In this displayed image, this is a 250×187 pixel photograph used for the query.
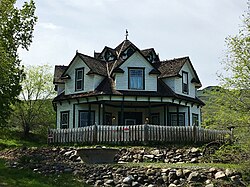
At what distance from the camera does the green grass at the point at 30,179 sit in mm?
13719

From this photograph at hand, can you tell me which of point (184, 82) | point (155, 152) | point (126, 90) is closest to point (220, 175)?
point (155, 152)

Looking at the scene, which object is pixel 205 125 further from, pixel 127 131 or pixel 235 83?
pixel 127 131

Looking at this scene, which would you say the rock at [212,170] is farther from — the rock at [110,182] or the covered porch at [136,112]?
the covered porch at [136,112]

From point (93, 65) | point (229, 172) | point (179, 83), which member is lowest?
point (229, 172)

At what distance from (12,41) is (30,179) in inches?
406

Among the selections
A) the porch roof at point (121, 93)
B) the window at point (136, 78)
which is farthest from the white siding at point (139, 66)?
the porch roof at point (121, 93)

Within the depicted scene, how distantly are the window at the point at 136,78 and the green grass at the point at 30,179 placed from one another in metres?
13.2

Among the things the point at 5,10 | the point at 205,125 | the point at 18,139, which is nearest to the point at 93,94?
the point at 5,10

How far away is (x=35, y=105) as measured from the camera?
122ft

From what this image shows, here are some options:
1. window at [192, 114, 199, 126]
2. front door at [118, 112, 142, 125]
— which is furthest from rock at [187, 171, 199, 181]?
window at [192, 114, 199, 126]

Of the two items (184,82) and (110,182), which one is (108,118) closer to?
(184,82)

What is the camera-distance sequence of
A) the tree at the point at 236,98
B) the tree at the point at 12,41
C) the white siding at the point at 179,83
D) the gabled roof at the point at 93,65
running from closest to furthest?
1. the tree at the point at 236,98
2. the tree at the point at 12,41
3. the gabled roof at the point at 93,65
4. the white siding at the point at 179,83

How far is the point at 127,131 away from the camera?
22328 millimetres

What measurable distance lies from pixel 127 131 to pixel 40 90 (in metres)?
18.9
